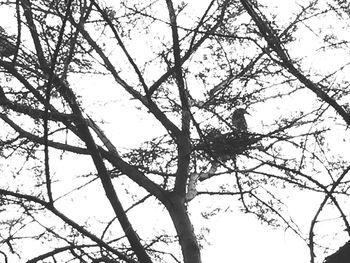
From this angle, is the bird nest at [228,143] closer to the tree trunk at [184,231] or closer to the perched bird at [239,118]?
the perched bird at [239,118]

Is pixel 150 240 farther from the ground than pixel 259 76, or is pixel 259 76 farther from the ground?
pixel 259 76

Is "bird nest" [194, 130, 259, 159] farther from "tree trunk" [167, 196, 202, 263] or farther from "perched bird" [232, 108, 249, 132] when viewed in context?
"tree trunk" [167, 196, 202, 263]

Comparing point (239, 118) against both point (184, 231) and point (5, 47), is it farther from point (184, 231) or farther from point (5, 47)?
point (5, 47)

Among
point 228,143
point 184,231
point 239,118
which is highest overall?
point 239,118

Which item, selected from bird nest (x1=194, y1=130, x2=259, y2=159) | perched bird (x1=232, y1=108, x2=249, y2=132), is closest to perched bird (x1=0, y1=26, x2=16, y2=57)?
bird nest (x1=194, y1=130, x2=259, y2=159)

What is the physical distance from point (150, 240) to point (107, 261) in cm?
116

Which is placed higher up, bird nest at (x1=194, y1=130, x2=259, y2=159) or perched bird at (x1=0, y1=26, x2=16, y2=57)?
perched bird at (x1=0, y1=26, x2=16, y2=57)

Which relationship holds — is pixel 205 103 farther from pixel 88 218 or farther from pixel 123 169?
pixel 88 218

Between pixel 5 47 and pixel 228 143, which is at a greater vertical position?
pixel 5 47

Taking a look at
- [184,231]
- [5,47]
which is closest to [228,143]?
[184,231]

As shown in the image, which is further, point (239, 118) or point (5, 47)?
point (239, 118)

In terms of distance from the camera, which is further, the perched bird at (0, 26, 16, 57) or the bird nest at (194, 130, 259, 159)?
the bird nest at (194, 130, 259, 159)

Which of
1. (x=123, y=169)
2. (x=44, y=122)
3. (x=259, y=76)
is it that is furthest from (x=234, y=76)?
(x=44, y=122)

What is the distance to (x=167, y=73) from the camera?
5.51m
